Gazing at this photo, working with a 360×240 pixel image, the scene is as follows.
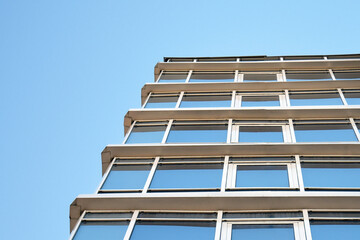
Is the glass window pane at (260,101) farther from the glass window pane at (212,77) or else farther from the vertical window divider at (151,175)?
the vertical window divider at (151,175)

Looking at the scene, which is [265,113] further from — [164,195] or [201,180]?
[164,195]

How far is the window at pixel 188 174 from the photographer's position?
1673cm

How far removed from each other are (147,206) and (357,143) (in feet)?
23.5

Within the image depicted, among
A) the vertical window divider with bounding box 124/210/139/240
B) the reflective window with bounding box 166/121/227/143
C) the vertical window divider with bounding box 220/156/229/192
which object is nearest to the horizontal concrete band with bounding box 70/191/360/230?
the vertical window divider with bounding box 124/210/139/240

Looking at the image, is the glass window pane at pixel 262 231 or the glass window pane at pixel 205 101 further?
the glass window pane at pixel 205 101

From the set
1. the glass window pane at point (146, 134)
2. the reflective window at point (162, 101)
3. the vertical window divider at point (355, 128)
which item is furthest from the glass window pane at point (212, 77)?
the vertical window divider at point (355, 128)

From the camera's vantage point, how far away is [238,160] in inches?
714

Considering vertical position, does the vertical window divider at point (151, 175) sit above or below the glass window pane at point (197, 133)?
below

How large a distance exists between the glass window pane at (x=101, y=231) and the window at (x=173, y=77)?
41.1 feet

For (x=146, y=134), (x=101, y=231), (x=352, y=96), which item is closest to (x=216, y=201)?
(x=101, y=231)

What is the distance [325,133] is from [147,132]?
21.1ft

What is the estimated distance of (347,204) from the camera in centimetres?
1445

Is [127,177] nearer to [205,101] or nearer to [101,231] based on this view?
[101,231]

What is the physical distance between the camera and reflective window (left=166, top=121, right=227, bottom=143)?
20.2 metres
